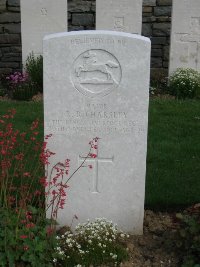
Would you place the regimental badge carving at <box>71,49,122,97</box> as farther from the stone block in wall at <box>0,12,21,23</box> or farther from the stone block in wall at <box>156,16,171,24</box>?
the stone block in wall at <box>156,16,171,24</box>

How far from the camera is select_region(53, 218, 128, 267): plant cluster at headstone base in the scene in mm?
3256

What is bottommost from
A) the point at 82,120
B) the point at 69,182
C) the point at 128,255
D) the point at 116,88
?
the point at 128,255

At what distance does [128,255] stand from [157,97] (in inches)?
189

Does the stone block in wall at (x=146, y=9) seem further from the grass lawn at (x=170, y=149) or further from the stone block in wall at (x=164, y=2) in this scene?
the grass lawn at (x=170, y=149)

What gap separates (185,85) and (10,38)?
12.4ft

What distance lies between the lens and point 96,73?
3.40m

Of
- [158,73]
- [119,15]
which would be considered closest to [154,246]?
[119,15]

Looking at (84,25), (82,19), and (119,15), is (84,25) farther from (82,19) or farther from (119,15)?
(119,15)

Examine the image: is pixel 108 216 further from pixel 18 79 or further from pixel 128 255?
pixel 18 79

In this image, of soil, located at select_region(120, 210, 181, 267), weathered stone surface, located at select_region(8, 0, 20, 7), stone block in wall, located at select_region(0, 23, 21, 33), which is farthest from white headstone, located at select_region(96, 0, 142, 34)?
soil, located at select_region(120, 210, 181, 267)

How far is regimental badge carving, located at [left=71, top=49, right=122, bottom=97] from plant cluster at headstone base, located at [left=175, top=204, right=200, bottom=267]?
107 cm

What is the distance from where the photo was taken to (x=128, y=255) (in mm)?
3410

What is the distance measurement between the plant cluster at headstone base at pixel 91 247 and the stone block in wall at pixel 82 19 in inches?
261

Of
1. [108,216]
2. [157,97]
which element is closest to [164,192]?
[108,216]
